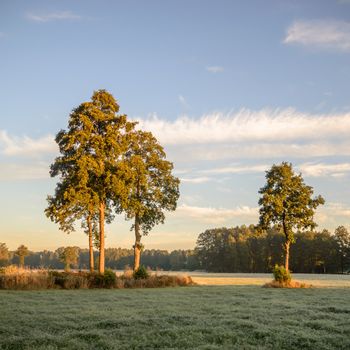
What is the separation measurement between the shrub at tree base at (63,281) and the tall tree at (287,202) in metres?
15.8

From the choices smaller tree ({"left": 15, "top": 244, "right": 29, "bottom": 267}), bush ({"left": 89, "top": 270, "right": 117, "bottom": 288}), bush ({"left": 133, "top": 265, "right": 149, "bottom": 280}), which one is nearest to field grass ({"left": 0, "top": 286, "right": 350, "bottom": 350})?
bush ({"left": 89, "top": 270, "right": 117, "bottom": 288})

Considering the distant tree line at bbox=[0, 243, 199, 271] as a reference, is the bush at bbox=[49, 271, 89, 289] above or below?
above

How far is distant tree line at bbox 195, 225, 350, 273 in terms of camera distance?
101 m

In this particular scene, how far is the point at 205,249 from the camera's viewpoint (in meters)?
124

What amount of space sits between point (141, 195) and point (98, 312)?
26970 mm

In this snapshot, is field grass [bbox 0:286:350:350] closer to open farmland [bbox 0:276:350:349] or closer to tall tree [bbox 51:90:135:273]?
open farmland [bbox 0:276:350:349]

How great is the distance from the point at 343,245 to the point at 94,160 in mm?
86803

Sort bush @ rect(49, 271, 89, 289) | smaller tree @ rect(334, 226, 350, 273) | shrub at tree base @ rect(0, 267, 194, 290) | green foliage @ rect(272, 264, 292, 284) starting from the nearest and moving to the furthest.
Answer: shrub at tree base @ rect(0, 267, 194, 290), bush @ rect(49, 271, 89, 289), green foliage @ rect(272, 264, 292, 284), smaller tree @ rect(334, 226, 350, 273)

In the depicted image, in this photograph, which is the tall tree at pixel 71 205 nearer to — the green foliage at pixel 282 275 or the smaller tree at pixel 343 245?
the green foliage at pixel 282 275

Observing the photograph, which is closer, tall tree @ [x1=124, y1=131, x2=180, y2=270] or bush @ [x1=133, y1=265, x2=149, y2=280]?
bush @ [x1=133, y1=265, x2=149, y2=280]

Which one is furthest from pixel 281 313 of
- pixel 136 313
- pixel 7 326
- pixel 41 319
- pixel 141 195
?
pixel 141 195

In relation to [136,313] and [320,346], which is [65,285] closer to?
[136,313]

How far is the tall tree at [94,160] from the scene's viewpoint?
104 ft

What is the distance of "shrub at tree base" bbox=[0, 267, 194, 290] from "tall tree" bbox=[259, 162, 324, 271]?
51.8 feet
